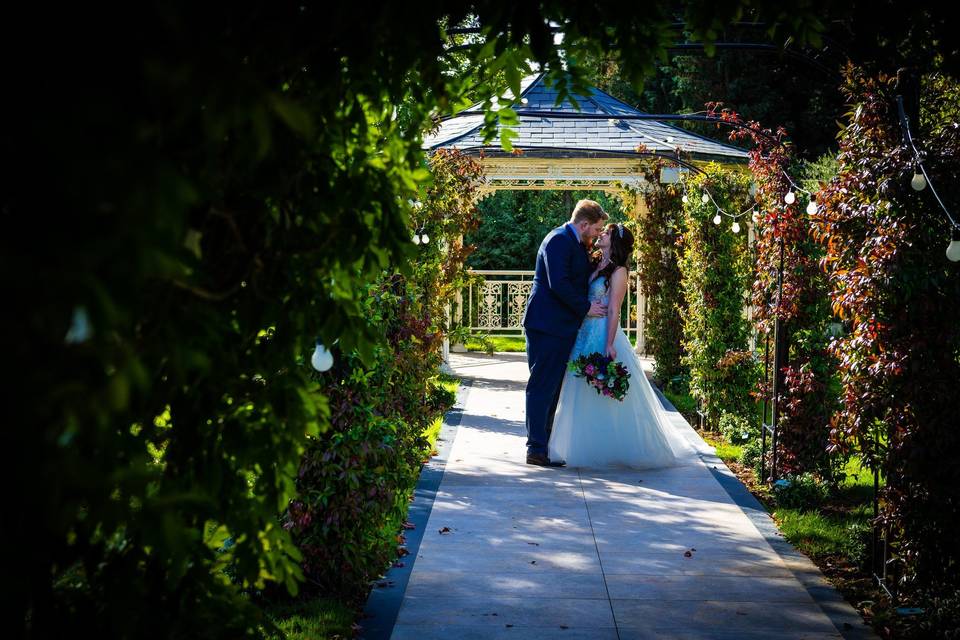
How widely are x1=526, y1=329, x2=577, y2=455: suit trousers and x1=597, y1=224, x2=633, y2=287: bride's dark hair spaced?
0.65 m

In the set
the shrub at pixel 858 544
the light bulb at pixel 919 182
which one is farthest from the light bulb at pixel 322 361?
the shrub at pixel 858 544

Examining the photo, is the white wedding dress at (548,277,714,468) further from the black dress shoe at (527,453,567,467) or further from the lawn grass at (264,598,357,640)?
the lawn grass at (264,598,357,640)

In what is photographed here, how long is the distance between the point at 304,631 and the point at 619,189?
12213 mm

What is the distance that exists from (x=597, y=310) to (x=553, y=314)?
44 centimetres

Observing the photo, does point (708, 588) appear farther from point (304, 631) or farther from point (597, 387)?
point (597, 387)

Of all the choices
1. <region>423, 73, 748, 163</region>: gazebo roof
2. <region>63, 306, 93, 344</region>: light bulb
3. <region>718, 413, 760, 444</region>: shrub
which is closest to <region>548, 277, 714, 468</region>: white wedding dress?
<region>718, 413, 760, 444</region>: shrub

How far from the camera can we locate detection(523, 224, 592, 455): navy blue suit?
25.2 ft

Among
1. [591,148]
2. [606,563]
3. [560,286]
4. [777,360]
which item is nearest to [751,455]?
[777,360]

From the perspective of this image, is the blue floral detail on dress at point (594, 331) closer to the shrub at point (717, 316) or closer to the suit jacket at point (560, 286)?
the suit jacket at point (560, 286)

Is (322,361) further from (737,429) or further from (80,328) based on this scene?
(737,429)

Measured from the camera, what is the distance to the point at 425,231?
884 centimetres

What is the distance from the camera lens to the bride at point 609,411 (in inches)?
304

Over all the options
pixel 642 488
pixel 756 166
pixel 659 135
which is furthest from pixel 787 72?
pixel 642 488

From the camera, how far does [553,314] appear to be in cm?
781
